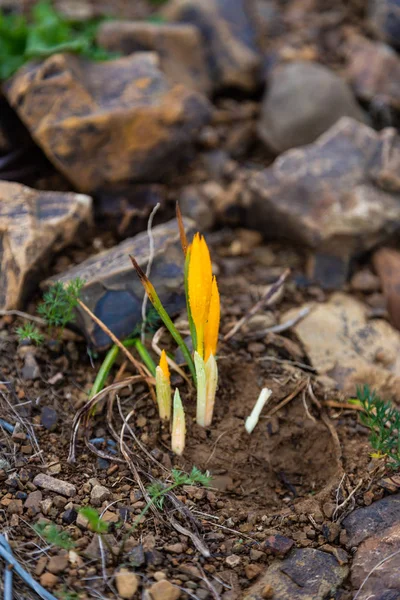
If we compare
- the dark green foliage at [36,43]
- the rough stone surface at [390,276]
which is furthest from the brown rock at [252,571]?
the dark green foliage at [36,43]

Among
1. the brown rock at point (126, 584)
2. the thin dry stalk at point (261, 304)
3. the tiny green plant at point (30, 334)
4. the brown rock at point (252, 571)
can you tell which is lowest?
the brown rock at point (252, 571)

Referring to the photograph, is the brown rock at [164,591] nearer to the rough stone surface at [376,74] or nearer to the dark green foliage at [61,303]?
the dark green foliage at [61,303]

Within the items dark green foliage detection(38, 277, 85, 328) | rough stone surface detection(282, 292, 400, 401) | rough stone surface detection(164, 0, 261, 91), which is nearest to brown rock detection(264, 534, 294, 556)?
rough stone surface detection(282, 292, 400, 401)

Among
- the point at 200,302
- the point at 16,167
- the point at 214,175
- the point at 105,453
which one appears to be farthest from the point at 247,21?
the point at 105,453

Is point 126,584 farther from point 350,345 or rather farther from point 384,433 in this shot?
point 350,345

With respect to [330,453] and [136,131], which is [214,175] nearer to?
[136,131]

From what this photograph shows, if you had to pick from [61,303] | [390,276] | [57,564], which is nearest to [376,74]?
[390,276]
